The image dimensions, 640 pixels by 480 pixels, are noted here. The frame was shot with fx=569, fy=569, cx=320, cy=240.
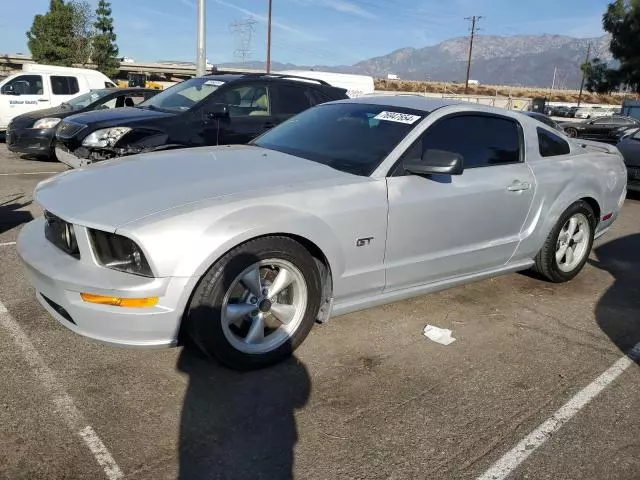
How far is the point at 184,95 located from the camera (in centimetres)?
797

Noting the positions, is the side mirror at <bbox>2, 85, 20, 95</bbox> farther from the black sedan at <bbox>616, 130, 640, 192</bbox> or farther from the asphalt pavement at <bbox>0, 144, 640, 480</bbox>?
the black sedan at <bbox>616, 130, 640, 192</bbox>

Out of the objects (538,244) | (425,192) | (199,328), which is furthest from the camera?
(538,244)

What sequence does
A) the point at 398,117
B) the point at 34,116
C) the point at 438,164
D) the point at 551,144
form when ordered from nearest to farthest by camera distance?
the point at 438,164 < the point at 398,117 < the point at 551,144 < the point at 34,116

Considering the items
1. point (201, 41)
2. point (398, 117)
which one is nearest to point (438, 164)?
point (398, 117)

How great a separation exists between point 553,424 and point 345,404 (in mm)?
1066

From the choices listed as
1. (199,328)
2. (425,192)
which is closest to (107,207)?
(199,328)

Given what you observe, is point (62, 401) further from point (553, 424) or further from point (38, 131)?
point (38, 131)

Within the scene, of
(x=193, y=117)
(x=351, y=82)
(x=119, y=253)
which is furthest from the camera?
(x=351, y=82)

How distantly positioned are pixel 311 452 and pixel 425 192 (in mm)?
1853

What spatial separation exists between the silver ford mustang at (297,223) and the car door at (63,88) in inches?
441

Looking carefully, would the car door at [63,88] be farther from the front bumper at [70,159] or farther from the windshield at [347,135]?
the windshield at [347,135]

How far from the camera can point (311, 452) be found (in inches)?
102

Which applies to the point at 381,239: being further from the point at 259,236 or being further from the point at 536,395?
the point at 536,395

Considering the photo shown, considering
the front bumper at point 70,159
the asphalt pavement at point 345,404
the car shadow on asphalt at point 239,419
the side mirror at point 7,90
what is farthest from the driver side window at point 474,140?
the side mirror at point 7,90
